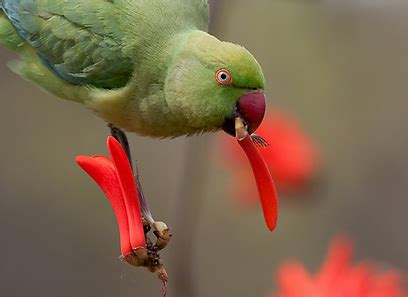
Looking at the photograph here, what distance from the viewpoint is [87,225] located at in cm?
280

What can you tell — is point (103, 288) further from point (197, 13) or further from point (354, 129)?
point (197, 13)

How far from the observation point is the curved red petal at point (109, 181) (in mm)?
892

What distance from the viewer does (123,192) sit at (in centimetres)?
92

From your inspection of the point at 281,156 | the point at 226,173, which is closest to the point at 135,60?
the point at 281,156

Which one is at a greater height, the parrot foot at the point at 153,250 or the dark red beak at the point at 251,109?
the dark red beak at the point at 251,109

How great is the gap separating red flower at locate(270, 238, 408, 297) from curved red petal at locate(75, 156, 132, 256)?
389 mm

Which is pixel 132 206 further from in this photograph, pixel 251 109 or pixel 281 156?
pixel 281 156

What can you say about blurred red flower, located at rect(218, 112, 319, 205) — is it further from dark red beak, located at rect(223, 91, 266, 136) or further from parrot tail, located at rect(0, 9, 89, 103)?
dark red beak, located at rect(223, 91, 266, 136)

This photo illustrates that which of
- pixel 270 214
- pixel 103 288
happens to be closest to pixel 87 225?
pixel 103 288

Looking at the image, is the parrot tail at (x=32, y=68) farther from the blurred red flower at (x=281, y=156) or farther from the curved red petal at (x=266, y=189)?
the blurred red flower at (x=281, y=156)

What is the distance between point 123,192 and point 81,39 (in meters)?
0.30

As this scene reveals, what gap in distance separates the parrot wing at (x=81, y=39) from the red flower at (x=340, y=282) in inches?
17.1

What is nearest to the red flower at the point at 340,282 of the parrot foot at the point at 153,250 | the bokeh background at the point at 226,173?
the parrot foot at the point at 153,250

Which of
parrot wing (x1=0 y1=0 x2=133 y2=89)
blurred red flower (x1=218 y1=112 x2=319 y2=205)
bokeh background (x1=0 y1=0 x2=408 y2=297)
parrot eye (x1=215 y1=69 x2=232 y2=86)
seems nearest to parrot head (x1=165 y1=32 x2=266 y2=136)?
parrot eye (x1=215 y1=69 x2=232 y2=86)
